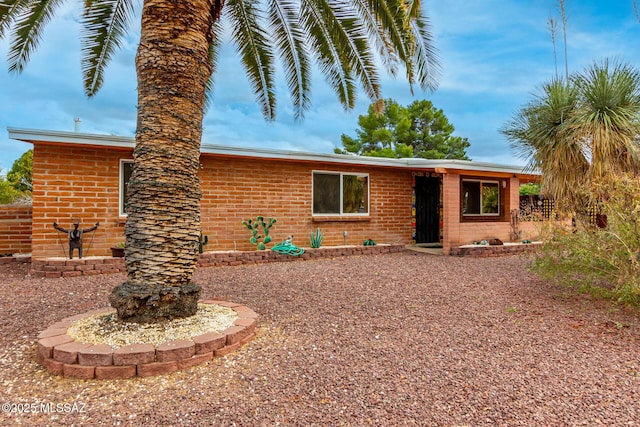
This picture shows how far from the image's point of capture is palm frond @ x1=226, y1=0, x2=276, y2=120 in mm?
6598

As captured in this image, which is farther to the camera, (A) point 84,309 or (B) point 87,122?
(B) point 87,122

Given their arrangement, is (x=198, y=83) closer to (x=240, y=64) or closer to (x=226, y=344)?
(x=226, y=344)

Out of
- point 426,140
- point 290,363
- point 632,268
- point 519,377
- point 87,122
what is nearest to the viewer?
point 519,377

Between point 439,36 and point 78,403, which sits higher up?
point 439,36

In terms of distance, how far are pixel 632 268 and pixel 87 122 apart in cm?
1731

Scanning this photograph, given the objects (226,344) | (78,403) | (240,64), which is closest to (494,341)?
(226,344)

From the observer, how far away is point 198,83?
3.64 meters

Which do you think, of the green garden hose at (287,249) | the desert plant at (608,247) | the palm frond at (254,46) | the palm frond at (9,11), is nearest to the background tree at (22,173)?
the palm frond at (9,11)

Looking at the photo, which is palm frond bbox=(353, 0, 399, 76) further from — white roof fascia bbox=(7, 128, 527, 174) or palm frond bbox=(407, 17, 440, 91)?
white roof fascia bbox=(7, 128, 527, 174)

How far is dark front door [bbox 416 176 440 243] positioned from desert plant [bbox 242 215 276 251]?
517 centimetres

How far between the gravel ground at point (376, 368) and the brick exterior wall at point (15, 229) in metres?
3.54

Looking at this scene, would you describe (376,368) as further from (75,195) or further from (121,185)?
(75,195)

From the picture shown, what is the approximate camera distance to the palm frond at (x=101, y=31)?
6223 millimetres

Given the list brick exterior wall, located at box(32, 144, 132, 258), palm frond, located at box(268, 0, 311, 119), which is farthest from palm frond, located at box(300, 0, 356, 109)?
brick exterior wall, located at box(32, 144, 132, 258)
